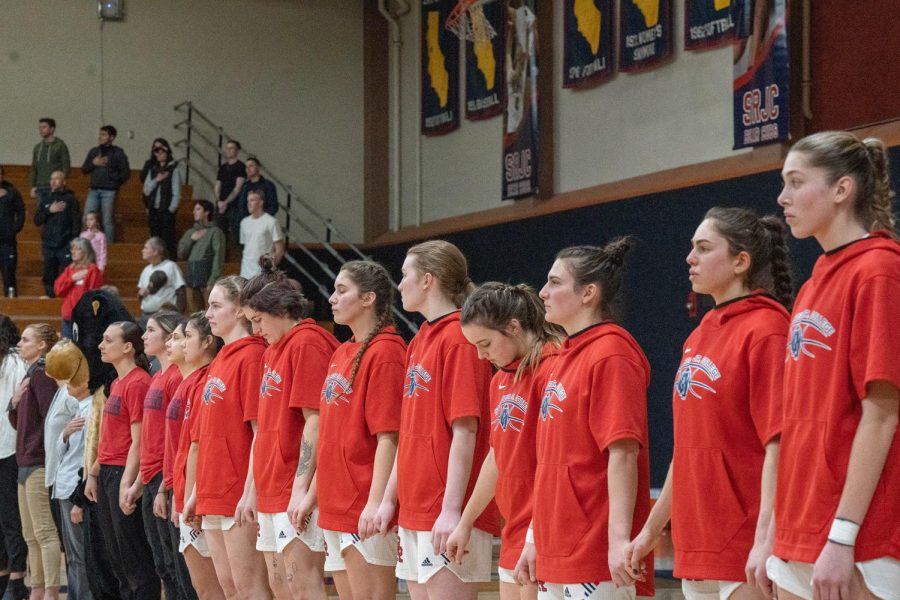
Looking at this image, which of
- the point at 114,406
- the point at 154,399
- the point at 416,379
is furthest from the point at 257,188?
the point at 416,379

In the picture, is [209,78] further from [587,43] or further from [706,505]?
[706,505]

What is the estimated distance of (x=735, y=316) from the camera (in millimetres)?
3102

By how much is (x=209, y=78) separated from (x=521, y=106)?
5579 millimetres

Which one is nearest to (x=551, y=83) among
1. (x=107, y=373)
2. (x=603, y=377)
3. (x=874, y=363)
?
(x=107, y=373)

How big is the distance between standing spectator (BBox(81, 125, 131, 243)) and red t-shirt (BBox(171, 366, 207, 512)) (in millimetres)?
8972

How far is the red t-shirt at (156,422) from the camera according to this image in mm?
6305

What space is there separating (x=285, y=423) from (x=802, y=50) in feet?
19.7

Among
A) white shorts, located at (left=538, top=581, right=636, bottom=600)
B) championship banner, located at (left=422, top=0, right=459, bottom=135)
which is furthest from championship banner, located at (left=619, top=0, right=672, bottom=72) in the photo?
white shorts, located at (left=538, top=581, right=636, bottom=600)

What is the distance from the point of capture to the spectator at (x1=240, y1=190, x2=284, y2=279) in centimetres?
1384

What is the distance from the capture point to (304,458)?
482 cm

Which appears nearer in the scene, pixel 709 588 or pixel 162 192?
pixel 709 588

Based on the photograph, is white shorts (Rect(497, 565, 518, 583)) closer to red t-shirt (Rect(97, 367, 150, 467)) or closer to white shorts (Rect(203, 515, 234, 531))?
white shorts (Rect(203, 515, 234, 531))

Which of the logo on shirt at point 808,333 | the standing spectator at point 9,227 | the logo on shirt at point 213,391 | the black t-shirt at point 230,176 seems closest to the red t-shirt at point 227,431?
the logo on shirt at point 213,391

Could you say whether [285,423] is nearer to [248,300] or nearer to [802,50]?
[248,300]
